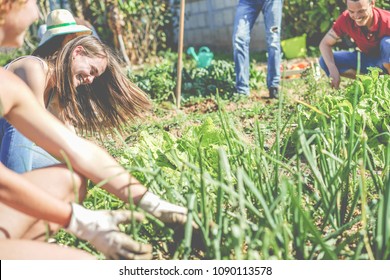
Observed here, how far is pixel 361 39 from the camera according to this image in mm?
3945

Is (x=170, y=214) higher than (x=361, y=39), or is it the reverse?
(x=361, y=39)

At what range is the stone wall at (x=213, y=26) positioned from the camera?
8297mm

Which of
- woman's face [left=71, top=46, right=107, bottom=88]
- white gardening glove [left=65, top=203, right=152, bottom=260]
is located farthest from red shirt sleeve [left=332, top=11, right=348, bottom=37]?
white gardening glove [left=65, top=203, right=152, bottom=260]

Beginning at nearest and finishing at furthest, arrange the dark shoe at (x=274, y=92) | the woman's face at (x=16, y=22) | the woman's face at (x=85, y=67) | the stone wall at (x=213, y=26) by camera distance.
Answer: the woman's face at (x=16, y=22)
the woman's face at (x=85, y=67)
the dark shoe at (x=274, y=92)
the stone wall at (x=213, y=26)

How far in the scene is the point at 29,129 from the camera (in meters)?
1.60

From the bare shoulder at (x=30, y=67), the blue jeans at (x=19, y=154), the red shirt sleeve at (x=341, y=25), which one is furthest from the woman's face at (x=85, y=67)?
the red shirt sleeve at (x=341, y=25)

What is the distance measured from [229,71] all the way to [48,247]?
391cm

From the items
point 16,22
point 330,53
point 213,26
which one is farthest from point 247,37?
point 213,26

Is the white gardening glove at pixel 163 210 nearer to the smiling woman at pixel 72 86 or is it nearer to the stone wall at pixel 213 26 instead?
the smiling woman at pixel 72 86

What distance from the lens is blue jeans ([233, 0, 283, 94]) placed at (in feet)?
15.1

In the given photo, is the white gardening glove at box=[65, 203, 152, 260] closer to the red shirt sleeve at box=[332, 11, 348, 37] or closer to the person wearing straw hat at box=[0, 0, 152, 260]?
the person wearing straw hat at box=[0, 0, 152, 260]

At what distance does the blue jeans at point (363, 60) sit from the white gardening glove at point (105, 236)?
2.79 m

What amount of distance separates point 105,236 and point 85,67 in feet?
3.82

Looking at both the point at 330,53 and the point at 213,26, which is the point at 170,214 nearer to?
the point at 330,53
